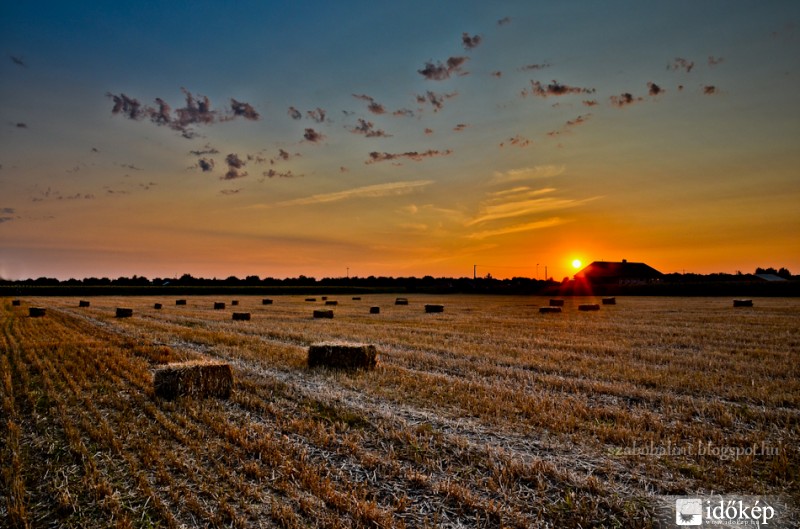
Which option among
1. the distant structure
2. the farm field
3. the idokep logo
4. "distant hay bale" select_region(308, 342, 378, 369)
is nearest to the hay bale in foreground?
the farm field

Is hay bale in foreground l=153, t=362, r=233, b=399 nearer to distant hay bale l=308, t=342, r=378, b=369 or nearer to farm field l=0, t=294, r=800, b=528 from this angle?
farm field l=0, t=294, r=800, b=528

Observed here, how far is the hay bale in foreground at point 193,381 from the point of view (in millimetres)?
9469

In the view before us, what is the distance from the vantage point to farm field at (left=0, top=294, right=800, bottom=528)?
516 cm

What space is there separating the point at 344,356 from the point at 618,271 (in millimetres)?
96941

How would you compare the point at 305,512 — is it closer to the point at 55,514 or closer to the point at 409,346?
the point at 55,514

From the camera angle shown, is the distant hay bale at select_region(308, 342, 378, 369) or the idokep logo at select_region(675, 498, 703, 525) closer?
the idokep logo at select_region(675, 498, 703, 525)

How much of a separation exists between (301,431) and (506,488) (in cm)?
327

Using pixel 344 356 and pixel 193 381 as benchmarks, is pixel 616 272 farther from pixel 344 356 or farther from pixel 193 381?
pixel 193 381

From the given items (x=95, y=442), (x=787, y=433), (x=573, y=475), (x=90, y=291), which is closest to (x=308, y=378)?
(x=95, y=442)

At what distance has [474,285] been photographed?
338 feet

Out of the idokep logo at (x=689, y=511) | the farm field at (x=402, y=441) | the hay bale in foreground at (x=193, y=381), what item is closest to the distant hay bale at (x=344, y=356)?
the farm field at (x=402, y=441)

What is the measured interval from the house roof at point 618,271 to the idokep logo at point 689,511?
9927 cm

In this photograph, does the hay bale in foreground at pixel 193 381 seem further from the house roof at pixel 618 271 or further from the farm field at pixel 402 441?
the house roof at pixel 618 271

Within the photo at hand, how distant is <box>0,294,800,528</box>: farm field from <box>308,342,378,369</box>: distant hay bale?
37cm
